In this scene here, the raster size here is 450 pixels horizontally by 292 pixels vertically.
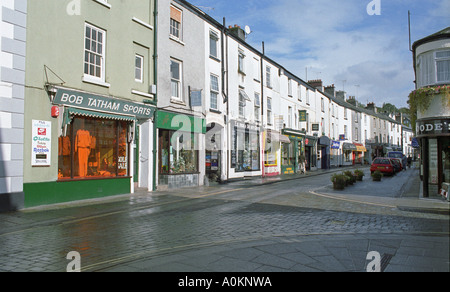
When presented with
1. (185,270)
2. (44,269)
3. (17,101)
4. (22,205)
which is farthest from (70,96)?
(185,270)

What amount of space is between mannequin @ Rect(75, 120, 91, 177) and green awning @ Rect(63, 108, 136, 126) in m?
0.53

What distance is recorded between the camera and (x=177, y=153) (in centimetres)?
1797

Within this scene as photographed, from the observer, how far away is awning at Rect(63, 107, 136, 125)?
1168cm

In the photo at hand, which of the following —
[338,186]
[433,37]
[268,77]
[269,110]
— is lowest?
[338,186]

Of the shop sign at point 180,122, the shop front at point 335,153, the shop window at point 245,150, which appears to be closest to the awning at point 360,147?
the shop front at point 335,153

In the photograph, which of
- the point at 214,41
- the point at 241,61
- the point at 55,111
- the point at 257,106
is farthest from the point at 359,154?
the point at 55,111

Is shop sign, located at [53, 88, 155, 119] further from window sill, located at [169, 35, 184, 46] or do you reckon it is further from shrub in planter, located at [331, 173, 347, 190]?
shrub in planter, located at [331, 173, 347, 190]

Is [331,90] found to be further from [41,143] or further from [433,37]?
[41,143]

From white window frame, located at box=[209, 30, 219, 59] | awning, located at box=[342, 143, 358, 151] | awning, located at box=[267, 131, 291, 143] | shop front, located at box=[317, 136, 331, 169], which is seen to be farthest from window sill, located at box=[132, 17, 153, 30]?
awning, located at box=[342, 143, 358, 151]

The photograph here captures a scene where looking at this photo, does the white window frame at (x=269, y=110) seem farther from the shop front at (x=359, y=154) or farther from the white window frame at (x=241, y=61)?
Answer: the shop front at (x=359, y=154)

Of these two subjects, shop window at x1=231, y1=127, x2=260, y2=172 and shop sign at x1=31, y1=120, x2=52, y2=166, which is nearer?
shop sign at x1=31, y1=120, x2=52, y2=166

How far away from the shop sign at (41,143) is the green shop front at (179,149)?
18.5 ft

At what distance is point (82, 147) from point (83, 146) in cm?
6

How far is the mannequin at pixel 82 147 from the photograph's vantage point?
42.0 feet
